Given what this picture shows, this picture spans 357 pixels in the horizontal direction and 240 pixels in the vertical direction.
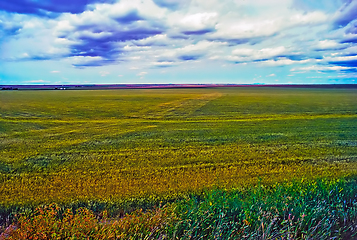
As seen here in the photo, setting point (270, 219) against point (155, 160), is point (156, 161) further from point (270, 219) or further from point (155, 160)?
point (270, 219)

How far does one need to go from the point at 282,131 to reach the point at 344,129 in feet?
14.1

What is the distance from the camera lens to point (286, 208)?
A: 491 centimetres

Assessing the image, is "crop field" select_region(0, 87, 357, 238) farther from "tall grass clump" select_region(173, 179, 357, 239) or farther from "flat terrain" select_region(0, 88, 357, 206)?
"tall grass clump" select_region(173, 179, 357, 239)

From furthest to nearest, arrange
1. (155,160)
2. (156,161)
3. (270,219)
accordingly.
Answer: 1. (155,160)
2. (156,161)
3. (270,219)

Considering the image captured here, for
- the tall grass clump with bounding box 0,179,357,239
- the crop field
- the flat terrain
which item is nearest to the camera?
the tall grass clump with bounding box 0,179,357,239

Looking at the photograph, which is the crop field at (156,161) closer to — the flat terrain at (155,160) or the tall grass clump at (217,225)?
the flat terrain at (155,160)

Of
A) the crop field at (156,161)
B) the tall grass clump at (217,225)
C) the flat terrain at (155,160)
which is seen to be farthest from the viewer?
the flat terrain at (155,160)

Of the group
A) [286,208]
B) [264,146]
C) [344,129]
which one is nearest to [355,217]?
[286,208]

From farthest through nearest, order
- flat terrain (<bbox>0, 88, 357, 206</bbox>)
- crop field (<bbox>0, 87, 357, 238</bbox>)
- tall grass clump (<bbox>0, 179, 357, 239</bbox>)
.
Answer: flat terrain (<bbox>0, 88, 357, 206</bbox>), crop field (<bbox>0, 87, 357, 238</bbox>), tall grass clump (<bbox>0, 179, 357, 239</bbox>)

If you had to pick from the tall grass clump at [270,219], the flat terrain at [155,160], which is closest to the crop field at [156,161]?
the flat terrain at [155,160]

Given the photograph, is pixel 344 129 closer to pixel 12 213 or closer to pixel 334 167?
pixel 334 167

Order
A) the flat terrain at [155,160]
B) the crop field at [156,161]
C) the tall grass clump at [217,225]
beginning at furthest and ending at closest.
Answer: the flat terrain at [155,160]
the crop field at [156,161]
the tall grass clump at [217,225]

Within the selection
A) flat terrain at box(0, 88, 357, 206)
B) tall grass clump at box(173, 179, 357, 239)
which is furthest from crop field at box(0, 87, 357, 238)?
tall grass clump at box(173, 179, 357, 239)

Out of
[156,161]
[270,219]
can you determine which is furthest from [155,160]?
[270,219]
